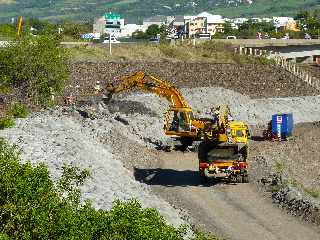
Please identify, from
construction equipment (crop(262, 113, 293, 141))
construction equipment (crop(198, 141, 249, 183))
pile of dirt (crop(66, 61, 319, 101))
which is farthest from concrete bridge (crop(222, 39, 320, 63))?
construction equipment (crop(198, 141, 249, 183))

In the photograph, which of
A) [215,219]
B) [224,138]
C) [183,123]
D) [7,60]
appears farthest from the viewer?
[7,60]

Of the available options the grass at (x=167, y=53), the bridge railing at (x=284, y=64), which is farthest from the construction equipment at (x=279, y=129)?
the bridge railing at (x=284, y=64)

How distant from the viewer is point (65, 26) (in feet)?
424

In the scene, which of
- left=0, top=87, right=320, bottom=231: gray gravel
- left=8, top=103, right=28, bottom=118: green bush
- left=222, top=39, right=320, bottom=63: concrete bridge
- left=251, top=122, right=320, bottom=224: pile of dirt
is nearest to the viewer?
left=0, top=87, right=320, bottom=231: gray gravel

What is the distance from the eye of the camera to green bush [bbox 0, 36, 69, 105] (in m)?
51.8

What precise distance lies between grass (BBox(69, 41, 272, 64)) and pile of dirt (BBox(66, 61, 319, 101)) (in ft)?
13.7

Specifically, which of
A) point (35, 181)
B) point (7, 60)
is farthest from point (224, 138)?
point (7, 60)

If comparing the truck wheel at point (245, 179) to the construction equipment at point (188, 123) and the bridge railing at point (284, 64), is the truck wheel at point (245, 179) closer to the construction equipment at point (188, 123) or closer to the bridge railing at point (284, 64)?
the construction equipment at point (188, 123)

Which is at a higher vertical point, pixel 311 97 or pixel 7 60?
pixel 7 60

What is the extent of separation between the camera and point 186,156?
44938mm

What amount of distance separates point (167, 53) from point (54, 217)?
7619 cm

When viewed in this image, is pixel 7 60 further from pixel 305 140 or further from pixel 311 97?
pixel 311 97

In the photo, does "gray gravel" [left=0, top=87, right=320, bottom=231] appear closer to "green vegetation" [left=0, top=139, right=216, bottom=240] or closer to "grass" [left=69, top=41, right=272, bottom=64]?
"green vegetation" [left=0, top=139, right=216, bottom=240]

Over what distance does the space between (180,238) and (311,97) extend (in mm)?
67843
